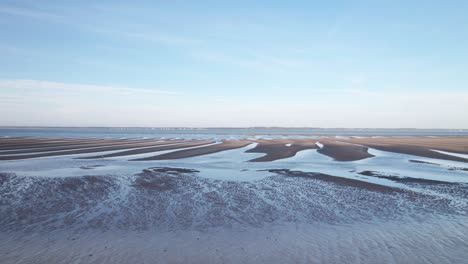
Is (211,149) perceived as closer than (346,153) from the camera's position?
No

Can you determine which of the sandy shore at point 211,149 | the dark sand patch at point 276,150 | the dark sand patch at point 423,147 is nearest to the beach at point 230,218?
the dark sand patch at point 276,150

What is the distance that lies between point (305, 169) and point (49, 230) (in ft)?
44.6

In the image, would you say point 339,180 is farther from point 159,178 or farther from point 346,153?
point 346,153

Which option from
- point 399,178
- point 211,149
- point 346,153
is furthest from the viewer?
point 211,149

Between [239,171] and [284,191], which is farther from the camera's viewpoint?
[239,171]

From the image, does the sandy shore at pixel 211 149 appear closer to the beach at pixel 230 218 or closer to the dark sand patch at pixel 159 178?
the dark sand patch at pixel 159 178

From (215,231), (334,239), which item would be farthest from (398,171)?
(215,231)

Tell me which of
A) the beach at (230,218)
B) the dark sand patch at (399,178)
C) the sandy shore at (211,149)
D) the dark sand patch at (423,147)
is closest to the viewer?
the beach at (230,218)

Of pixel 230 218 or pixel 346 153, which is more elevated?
pixel 346 153

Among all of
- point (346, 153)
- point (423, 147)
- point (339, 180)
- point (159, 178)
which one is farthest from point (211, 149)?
point (423, 147)

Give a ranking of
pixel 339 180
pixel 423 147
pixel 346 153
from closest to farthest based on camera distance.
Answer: pixel 339 180 < pixel 346 153 < pixel 423 147

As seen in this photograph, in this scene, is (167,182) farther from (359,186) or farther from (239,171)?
(359,186)

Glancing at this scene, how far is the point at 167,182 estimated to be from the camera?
1370cm

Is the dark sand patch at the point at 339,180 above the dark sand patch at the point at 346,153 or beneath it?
beneath
